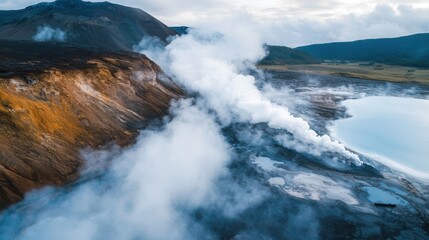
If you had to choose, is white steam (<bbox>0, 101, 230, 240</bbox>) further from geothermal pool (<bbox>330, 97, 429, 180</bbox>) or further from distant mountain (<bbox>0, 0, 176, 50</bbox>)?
distant mountain (<bbox>0, 0, 176, 50</bbox>)

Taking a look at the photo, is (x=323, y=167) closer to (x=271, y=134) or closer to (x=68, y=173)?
(x=271, y=134)

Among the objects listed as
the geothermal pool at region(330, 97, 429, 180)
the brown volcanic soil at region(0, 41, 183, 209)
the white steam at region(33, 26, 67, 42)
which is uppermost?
the white steam at region(33, 26, 67, 42)

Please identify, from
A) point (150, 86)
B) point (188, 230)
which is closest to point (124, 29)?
point (150, 86)

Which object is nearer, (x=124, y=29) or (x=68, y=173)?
(x=68, y=173)

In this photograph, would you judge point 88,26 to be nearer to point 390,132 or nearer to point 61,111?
point 61,111

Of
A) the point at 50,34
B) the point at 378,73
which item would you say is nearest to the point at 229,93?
the point at 50,34

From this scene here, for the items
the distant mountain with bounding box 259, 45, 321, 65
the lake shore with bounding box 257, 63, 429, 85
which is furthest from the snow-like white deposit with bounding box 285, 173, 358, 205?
the distant mountain with bounding box 259, 45, 321, 65
